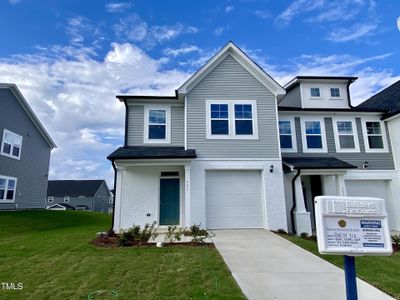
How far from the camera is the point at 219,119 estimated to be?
1144 centimetres

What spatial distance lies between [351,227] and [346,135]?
41.0ft

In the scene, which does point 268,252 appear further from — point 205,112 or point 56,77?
point 56,77

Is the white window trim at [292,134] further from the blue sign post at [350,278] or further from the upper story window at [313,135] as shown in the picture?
the blue sign post at [350,278]

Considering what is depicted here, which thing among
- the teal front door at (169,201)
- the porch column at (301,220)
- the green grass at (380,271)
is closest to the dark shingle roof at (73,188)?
the teal front door at (169,201)

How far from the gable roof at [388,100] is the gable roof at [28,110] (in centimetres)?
2287

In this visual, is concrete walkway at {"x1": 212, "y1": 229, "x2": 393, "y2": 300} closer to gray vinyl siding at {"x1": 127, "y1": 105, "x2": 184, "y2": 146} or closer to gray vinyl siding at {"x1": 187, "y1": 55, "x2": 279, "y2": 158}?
gray vinyl siding at {"x1": 187, "y1": 55, "x2": 279, "y2": 158}

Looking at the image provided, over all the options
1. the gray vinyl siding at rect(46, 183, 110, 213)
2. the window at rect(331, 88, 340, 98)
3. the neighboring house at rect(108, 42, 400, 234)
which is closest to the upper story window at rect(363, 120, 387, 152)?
the neighboring house at rect(108, 42, 400, 234)

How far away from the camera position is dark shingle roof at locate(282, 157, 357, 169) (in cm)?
1109

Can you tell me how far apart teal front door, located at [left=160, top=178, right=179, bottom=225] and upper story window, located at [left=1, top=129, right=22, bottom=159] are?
1210 cm

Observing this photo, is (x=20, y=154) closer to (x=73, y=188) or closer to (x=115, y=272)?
(x=115, y=272)

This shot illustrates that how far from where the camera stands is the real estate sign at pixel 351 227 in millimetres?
2574

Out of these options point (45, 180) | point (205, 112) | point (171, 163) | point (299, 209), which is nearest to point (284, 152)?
point (299, 209)

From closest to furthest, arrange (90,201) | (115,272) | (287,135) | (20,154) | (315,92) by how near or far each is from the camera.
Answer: (115,272) < (287,135) < (315,92) < (20,154) < (90,201)

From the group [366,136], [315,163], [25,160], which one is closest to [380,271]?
[315,163]
